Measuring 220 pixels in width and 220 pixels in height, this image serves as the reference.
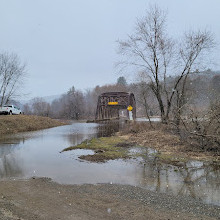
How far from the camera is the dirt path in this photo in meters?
4.68

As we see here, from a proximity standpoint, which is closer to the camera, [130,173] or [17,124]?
[130,173]

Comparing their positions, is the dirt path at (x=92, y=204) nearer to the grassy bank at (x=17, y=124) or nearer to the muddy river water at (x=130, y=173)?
the muddy river water at (x=130, y=173)

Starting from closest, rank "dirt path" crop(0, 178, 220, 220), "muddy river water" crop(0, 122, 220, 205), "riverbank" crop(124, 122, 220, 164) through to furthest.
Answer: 1. "dirt path" crop(0, 178, 220, 220)
2. "muddy river water" crop(0, 122, 220, 205)
3. "riverbank" crop(124, 122, 220, 164)

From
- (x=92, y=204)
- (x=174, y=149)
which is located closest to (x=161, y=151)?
(x=174, y=149)

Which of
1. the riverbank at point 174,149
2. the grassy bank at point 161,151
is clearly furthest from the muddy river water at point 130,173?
the riverbank at point 174,149

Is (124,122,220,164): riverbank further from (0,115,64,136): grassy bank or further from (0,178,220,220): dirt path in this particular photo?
(0,115,64,136): grassy bank

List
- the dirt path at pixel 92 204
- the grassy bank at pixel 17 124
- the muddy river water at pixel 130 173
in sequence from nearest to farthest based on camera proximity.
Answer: the dirt path at pixel 92 204, the muddy river water at pixel 130 173, the grassy bank at pixel 17 124

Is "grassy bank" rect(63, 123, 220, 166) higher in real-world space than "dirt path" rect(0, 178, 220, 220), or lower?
higher

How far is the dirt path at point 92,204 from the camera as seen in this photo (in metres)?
4.68

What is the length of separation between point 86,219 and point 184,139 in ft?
30.3

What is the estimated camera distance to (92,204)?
17.5 feet

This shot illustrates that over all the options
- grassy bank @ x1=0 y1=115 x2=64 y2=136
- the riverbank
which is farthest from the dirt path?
grassy bank @ x1=0 y1=115 x2=64 y2=136

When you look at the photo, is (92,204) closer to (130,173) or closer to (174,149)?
(130,173)

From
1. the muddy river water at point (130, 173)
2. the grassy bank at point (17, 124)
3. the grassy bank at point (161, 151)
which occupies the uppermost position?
the grassy bank at point (17, 124)
